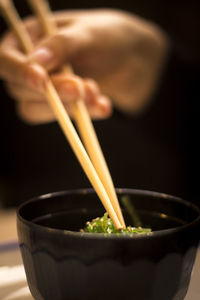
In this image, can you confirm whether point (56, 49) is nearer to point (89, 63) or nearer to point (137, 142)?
point (89, 63)

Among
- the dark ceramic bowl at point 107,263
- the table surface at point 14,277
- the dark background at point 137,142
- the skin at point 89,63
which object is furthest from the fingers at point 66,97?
the dark background at point 137,142

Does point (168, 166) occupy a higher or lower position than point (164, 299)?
lower

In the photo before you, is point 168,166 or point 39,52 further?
point 168,166

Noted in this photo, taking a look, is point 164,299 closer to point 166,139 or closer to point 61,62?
point 61,62

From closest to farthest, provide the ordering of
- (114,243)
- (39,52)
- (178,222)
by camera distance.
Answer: (114,243) < (178,222) < (39,52)

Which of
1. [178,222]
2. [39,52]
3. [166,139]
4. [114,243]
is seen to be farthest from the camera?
[166,139]

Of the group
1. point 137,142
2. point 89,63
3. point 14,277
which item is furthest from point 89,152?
point 137,142

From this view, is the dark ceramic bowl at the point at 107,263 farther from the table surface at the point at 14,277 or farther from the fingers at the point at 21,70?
the fingers at the point at 21,70

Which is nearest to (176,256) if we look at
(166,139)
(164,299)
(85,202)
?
(164,299)

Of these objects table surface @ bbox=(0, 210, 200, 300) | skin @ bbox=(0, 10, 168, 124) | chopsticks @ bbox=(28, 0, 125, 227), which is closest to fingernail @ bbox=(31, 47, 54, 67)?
skin @ bbox=(0, 10, 168, 124)
